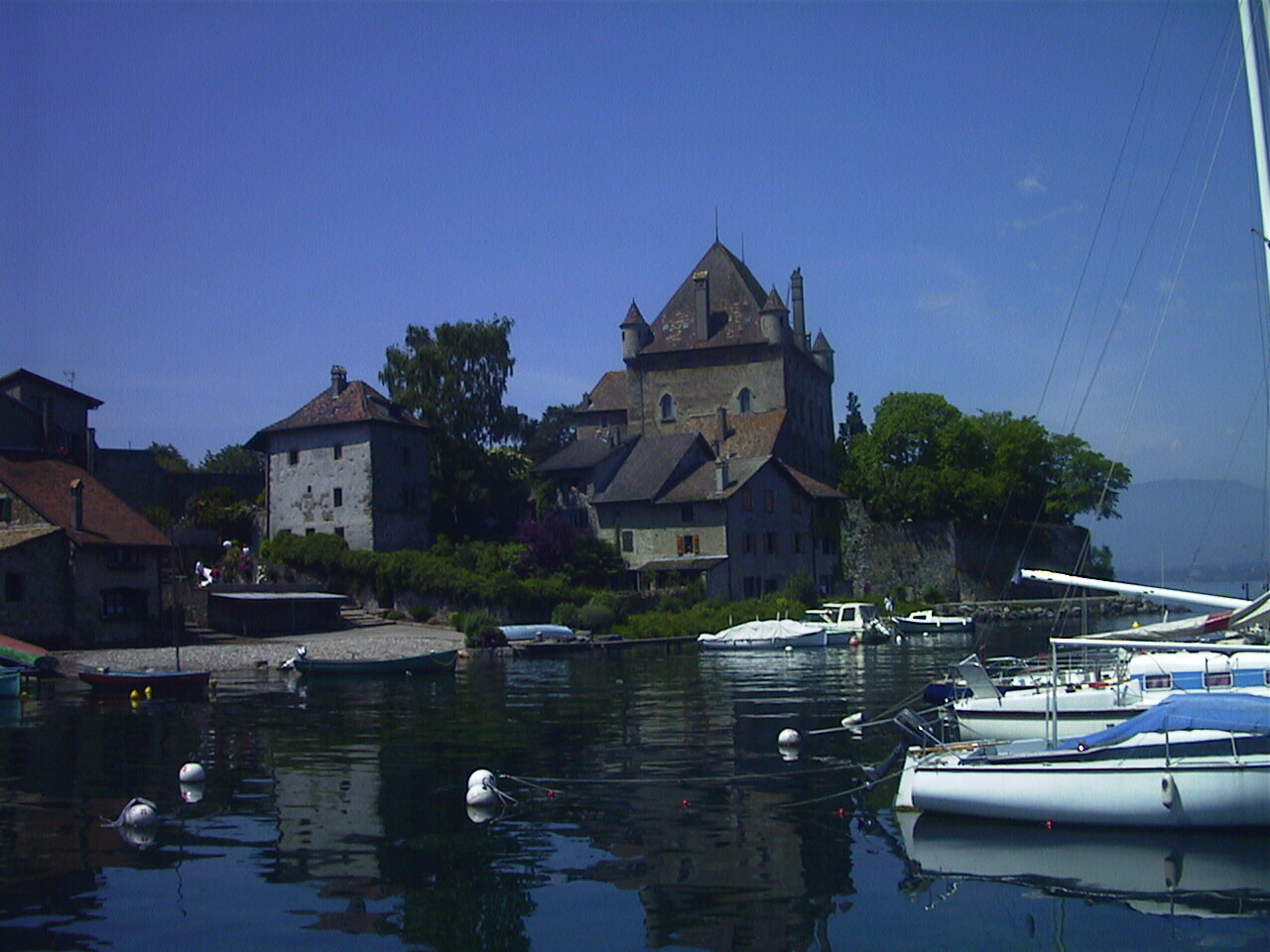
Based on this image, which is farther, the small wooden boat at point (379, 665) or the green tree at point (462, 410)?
the green tree at point (462, 410)

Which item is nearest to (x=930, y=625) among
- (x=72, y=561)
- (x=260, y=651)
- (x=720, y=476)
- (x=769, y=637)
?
(x=720, y=476)

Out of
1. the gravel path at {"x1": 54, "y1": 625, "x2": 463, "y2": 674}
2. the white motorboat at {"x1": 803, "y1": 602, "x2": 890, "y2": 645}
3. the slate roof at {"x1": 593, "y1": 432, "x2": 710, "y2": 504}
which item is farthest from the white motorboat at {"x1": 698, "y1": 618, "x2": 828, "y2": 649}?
the slate roof at {"x1": 593, "y1": 432, "x2": 710, "y2": 504}

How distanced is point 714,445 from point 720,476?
14760 millimetres

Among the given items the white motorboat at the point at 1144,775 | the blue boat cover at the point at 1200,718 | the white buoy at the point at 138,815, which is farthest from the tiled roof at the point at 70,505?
the blue boat cover at the point at 1200,718

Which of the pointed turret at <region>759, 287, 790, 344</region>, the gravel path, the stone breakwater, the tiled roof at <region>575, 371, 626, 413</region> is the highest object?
the pointed turret at <region>759, 287, 790, 344</region>

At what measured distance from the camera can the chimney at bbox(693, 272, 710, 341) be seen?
9719 centimetres

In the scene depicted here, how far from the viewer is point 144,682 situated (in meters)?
40.6

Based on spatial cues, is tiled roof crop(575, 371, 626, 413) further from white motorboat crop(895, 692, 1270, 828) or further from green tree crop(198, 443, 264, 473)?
white motorboat crop(895, 692, 1270, 828)

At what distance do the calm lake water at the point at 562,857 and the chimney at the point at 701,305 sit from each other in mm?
69160

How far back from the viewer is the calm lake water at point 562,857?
46.8 ft

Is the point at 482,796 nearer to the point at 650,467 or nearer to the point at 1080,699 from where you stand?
the point at 1080,699

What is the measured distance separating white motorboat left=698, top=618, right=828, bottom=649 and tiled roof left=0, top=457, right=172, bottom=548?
2694 cm

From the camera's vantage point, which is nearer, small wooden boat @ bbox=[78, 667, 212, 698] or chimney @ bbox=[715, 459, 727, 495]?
small wooden boat @ bbox=[78, 667, 212, 698]

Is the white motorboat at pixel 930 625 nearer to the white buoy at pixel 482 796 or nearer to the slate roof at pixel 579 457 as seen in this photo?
the slate roof at pixel 579 457
